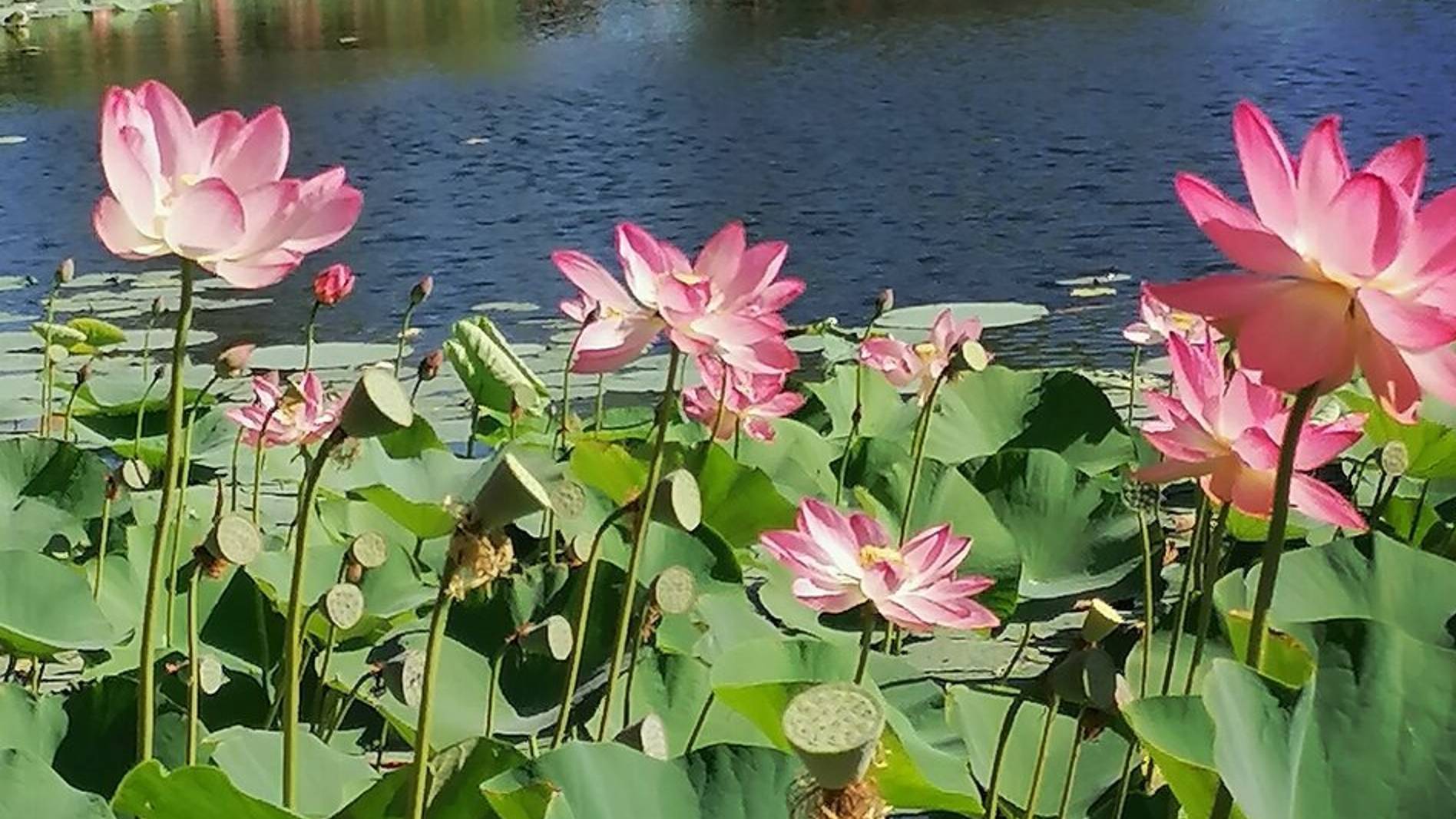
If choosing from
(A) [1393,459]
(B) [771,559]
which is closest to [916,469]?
(B) [771,559]

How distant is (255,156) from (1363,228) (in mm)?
474

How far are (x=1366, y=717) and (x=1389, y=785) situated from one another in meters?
0.03

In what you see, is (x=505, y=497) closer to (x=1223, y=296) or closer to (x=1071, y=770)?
(x=1223, y=296)

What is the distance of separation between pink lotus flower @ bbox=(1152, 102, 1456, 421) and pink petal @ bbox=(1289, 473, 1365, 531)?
0.19 meters

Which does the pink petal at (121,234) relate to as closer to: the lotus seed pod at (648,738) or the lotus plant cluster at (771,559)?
the lotus plant cluster at (771,559)

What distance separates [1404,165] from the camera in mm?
640

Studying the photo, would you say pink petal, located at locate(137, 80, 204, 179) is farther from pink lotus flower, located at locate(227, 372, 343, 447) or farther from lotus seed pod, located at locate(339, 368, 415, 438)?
pink lotus flower, located at locate(227, 372, 343, 447)

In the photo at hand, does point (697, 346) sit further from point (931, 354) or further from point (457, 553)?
point (931, 354)

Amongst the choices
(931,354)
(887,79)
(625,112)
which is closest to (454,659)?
(931,354)

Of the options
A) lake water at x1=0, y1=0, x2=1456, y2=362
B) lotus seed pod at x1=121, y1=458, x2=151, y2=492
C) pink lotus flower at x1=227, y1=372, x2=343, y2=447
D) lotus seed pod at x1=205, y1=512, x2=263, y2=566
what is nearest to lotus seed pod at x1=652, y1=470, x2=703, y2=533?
lotus seed pod at x1=205, y1=512, x2=263, y2=566

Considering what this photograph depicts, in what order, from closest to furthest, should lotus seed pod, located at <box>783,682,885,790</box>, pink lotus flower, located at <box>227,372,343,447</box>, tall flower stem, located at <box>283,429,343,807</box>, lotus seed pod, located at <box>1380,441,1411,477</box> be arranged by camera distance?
lotus seed pod, located at <box>783,682,885,790</box> → tall flower stem, located at <box>283,429,343,807</box> → lotus seed pod, located at <box>1380,441,1411,477</box> → pink lotus flower, located at <box>227,372,343,447</box>

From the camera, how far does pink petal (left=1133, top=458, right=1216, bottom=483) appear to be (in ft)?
2.62

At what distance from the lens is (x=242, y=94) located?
1069 centimetres

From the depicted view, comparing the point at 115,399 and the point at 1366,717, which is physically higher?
the point at 1366,717
